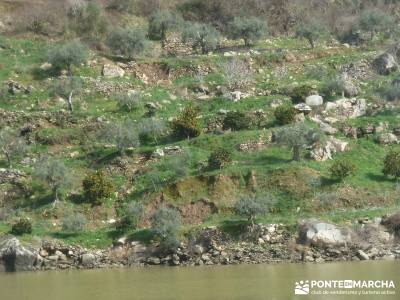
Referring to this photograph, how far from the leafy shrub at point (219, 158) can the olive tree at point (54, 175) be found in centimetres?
956

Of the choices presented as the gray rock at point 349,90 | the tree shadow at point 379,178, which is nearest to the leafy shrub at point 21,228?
the tree shadow at point 379,178

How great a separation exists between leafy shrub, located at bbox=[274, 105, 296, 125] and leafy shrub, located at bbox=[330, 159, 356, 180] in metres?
7.50

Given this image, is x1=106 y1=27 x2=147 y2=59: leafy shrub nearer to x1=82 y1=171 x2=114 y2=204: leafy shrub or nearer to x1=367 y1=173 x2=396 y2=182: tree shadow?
x1=82 y1=171 x2=114 y2=204: leafy shrub

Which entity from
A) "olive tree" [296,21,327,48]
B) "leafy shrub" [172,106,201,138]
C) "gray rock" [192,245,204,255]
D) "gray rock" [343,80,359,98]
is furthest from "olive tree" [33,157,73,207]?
"olive tree" [296,21,327,48]

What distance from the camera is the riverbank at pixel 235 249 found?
3453cm

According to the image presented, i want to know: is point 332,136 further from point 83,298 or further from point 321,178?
point 83,298

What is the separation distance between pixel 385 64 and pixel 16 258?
120 feet

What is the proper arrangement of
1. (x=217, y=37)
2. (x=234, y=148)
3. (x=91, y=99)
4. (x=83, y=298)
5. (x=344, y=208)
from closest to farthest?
(x=83, y=298) < (x=344, y=208) < (x=234, y=148) < (x=91, y=99) < (x=217, y=37)

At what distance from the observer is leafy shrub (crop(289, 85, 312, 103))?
172 feet

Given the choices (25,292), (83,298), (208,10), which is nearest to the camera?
(83,298)

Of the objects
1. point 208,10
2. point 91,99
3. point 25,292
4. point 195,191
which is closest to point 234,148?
point 195,191

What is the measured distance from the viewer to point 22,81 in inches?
2271

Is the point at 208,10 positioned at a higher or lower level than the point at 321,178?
higher

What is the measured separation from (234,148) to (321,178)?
7242 millimetres
